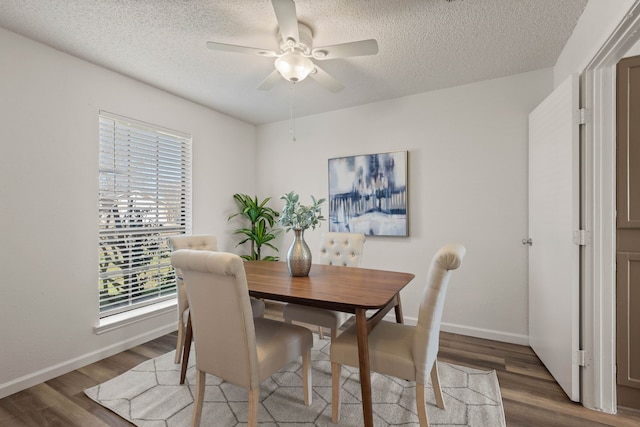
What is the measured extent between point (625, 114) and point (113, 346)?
421 centimetres

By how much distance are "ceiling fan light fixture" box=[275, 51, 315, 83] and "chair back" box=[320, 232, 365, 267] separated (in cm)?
143

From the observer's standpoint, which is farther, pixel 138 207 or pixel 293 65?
pixel 138 207

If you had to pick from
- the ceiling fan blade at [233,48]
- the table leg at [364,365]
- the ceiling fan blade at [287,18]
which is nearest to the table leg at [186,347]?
the table leg at [364,365]

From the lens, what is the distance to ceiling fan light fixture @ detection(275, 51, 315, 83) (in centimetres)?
191

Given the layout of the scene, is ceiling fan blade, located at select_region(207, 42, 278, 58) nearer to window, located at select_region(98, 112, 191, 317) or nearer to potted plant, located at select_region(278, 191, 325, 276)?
potted plant, located at select_region(278, 191, 325, 276)

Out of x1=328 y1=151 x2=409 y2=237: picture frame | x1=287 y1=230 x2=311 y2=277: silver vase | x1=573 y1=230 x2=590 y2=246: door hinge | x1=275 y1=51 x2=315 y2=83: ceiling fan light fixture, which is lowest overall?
x1=287 y1=230 x2=311 y2=277: silver vase

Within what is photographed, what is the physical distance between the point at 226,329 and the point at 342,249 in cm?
147

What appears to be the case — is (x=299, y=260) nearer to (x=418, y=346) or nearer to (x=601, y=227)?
(x=418, y=346)

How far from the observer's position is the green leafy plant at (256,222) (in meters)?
3.89

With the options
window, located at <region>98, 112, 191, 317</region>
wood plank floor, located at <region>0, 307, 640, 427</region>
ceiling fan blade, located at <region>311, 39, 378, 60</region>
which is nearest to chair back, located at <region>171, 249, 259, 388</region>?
wood plank floor, located at <region>0, 307, 640, 427</region>

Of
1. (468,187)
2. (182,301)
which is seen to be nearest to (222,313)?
(182,301)

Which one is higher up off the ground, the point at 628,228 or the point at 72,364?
the point at 628,228

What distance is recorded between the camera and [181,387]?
2076 millimetres

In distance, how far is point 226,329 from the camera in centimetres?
147
